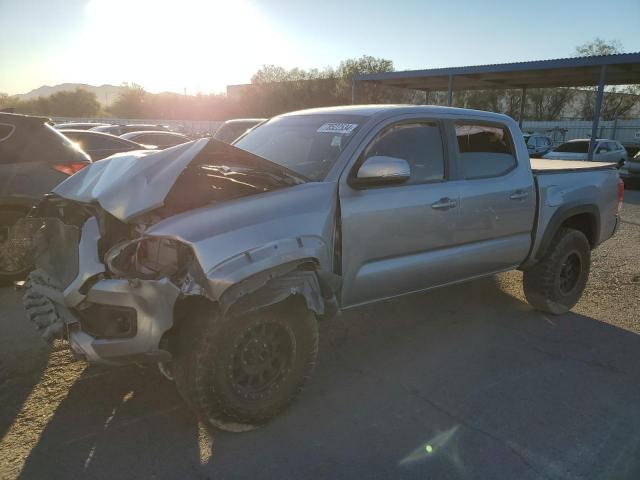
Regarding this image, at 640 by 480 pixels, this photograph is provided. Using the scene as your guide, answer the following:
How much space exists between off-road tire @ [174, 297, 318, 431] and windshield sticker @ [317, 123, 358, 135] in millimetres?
1320

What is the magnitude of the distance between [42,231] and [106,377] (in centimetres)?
109

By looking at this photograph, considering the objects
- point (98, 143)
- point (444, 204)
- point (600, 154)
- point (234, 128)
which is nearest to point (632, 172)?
point (600, 154)

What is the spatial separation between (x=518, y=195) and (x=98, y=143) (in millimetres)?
6973

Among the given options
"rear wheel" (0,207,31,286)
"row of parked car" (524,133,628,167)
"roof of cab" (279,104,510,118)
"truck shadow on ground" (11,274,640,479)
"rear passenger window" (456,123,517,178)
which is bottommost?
"row of parked car" (524,133,628,167)

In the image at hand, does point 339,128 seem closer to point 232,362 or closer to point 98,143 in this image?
point 232,362

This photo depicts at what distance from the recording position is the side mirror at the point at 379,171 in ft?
10.8

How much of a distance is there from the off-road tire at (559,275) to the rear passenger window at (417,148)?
1.67m

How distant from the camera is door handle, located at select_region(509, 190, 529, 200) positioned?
4323mm

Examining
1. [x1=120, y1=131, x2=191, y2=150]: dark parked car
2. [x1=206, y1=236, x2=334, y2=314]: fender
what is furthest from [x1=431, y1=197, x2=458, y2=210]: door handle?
[x1=120, y1=131, x2=191, y2=150]: dark parked car

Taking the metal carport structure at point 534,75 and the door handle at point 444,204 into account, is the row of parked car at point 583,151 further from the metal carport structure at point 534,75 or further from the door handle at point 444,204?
the door handle at point 444,204

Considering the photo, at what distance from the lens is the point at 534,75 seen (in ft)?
69.6

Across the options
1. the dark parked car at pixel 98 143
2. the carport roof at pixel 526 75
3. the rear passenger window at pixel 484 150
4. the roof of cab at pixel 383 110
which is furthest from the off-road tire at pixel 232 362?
the carport roof at pixel 526 75

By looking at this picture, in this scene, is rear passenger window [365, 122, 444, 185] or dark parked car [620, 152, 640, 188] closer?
rear passenger window [365, 122, 444, 185]

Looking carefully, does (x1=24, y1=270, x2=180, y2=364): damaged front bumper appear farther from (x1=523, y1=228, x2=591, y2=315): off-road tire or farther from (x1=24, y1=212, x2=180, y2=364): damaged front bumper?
(x1=523, y1=228, x2=591, y2=315): off-road tire
